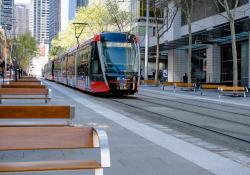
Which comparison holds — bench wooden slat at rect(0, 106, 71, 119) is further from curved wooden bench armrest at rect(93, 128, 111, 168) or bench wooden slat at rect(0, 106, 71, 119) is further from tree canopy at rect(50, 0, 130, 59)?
tree canopy at rect(50, 0, 130, 59)

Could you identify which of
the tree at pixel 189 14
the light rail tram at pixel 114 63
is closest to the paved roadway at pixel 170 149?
the light rail tram at pixel 114 63

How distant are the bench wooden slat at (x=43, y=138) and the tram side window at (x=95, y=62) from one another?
70.9 feet

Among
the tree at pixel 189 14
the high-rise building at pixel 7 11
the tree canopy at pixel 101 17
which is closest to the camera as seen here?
the tree at pixel 189 14

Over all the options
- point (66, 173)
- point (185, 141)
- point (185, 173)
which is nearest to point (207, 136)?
point (185, 141)

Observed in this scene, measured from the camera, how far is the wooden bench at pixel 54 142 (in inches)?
184

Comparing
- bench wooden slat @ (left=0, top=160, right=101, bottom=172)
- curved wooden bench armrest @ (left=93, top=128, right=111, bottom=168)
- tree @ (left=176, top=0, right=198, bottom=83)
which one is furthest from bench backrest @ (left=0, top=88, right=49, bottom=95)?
tree @ (left=176, top=0, right=198, bottom=83)

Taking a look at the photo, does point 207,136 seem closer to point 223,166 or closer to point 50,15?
point 223,166

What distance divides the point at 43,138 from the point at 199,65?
2093 inches

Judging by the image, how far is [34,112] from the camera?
8547 millimetres

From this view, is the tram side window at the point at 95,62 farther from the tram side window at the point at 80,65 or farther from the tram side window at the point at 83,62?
the tram side window at the point at 80,65

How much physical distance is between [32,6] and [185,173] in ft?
500

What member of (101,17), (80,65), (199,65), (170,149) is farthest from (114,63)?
(101,17)

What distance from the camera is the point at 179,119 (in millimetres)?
15859

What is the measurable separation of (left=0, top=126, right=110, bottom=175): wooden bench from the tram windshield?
2142 centimetres
